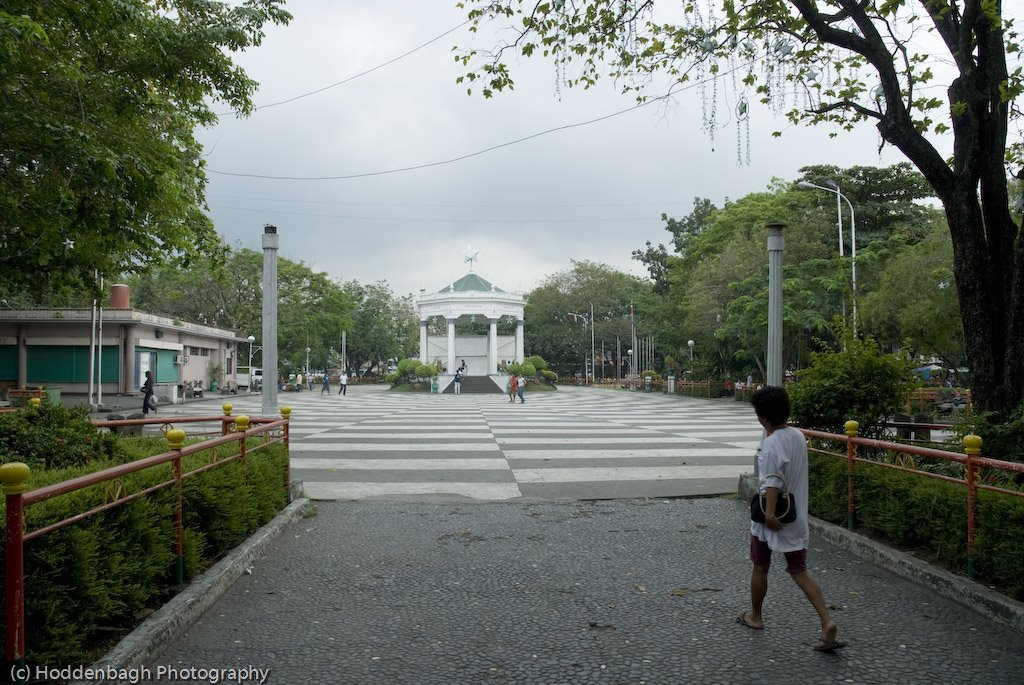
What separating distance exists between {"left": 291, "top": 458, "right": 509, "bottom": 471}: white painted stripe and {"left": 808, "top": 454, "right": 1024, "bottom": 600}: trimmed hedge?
17.2ft

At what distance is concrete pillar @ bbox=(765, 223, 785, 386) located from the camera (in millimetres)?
9445

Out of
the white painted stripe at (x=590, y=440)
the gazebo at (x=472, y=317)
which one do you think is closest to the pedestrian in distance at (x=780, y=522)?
the white painted stripe at (x=590, y=440)

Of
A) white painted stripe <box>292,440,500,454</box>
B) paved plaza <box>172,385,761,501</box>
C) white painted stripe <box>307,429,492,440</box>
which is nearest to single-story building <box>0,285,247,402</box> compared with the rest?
paved plaza <box>172,385,761,501</box>

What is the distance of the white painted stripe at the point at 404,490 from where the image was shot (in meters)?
9.03

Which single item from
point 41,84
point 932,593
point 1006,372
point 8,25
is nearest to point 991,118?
point 1006,372

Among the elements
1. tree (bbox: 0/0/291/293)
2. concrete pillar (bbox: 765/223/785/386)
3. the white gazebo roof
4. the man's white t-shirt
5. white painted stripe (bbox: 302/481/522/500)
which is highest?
the white gazebo roof

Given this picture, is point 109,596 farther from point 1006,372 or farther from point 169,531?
point 1006,372

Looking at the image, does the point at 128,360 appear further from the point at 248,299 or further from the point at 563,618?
the point at 563,618

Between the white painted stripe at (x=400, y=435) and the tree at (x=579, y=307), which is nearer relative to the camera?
the white painted stripe at (x=400, y=435)

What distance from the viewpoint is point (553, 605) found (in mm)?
4898

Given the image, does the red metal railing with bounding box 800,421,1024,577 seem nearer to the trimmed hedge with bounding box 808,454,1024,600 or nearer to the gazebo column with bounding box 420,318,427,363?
the trimmed hedge with bounding box 808,454,1024,600

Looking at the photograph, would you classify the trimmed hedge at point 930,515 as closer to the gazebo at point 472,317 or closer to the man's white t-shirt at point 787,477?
the man's white t-shirt at point 787,477

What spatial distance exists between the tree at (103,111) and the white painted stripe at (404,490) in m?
4.09

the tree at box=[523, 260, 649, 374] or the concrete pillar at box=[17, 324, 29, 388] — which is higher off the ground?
the tree at box=[523, 260, 649, 374]
